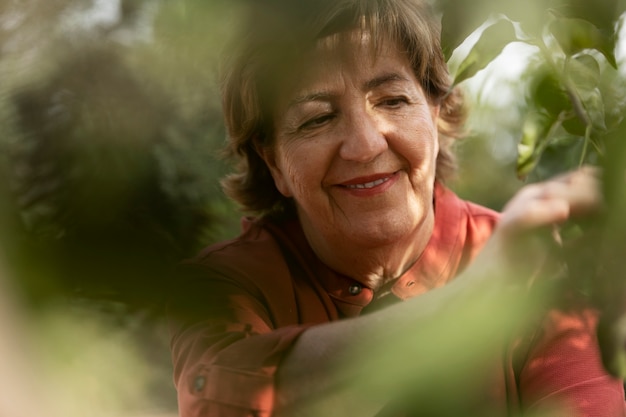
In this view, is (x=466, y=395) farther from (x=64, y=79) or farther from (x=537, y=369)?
(x=537, y=369)

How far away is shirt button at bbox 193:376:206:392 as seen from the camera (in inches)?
25.6

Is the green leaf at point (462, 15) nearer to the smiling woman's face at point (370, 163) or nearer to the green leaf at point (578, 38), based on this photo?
the green leaf at point (578, 38)

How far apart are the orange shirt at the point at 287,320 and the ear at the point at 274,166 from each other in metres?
0.07

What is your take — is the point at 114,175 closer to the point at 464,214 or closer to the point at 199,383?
the point at 199,383

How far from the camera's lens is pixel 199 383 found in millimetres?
662

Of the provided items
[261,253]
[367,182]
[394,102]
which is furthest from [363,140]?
[261,253]

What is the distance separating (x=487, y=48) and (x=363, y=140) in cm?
52

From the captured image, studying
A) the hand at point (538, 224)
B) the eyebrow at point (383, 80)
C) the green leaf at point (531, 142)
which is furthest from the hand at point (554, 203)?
the eyebrow at point (383, 80)

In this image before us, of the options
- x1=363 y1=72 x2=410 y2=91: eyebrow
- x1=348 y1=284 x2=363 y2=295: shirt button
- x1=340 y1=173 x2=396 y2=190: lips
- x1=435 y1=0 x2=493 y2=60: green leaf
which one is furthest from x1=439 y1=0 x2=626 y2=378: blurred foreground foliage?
x1=348 y1=284 x2=363 y2=295: shirt button

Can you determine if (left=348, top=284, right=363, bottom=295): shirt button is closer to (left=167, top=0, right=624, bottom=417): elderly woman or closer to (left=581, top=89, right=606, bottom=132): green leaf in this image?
(left=167, top=0, right=624, bottom=417): elderly woman

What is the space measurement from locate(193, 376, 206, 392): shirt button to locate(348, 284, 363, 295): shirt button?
2.17 feet

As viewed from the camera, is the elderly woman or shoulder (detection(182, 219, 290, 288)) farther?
shoulder (detection(182, 219, 290, 288))

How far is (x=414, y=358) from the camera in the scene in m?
0.21

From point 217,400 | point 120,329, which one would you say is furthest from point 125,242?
point 217,400
